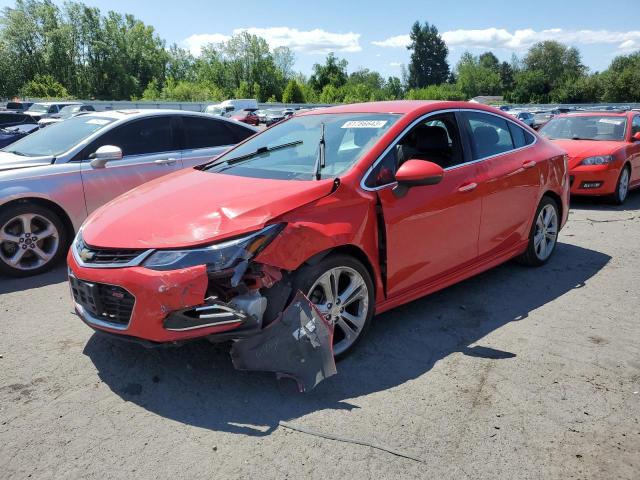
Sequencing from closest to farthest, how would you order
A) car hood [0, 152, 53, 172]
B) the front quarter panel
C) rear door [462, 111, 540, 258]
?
rear door [462, 111, 540, 258]
the front quarter panel
car hood [0, 152, 53, 172]

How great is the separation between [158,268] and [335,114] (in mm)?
2220

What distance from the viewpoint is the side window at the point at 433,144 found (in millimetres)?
4004

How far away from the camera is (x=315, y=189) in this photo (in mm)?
3428

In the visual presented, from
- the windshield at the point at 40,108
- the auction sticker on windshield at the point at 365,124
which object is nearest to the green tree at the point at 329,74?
the windshield at the point at 40,108

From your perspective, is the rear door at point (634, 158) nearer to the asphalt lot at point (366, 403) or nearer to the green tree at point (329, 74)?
the asphalt lot at point (366, 403)

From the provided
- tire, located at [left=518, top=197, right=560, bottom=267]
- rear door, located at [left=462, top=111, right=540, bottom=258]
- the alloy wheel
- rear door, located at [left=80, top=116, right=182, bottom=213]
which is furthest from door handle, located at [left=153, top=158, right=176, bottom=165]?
the alloy wheel

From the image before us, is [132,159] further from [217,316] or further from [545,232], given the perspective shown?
[545,232]

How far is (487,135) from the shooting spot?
4.81 meters

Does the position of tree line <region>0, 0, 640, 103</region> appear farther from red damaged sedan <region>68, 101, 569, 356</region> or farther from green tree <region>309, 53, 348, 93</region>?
red damaged sedan <region>68, 101, 569, 356</region>

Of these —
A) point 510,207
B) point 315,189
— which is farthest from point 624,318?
point 315,189

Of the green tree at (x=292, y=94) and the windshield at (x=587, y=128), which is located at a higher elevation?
the green tree at (x=292, y=94)

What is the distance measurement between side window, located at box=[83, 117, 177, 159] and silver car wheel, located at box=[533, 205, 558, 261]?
4.27 m

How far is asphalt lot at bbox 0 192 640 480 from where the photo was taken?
2587mm

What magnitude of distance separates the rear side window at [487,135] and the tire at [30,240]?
420 cm
